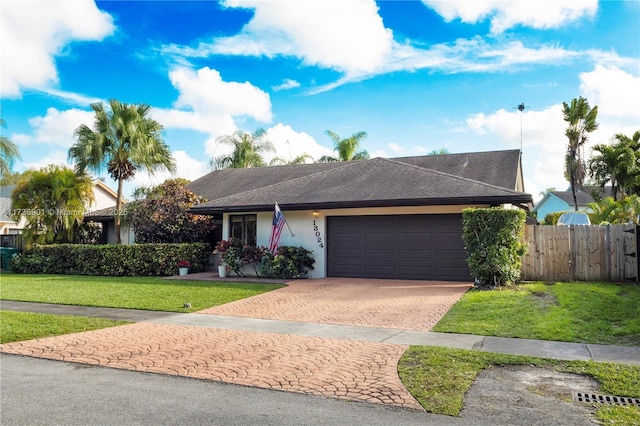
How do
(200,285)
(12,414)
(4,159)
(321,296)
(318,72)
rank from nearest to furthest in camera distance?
(12,414)
(321,296)
(200,285)
(318,72)
(4,159)

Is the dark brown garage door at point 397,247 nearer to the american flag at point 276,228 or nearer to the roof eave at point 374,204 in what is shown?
the roof eave at point 374,204

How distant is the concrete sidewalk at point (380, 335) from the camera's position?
6855 millimetres

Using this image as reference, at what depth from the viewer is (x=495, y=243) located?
1280 centimetres

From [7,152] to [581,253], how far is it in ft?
82.5

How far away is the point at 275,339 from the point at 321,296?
15.6 feet

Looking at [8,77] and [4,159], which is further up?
[8,77]

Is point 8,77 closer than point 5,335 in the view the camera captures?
No

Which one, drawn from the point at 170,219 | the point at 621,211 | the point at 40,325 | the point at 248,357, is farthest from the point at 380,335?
the point at 170,219

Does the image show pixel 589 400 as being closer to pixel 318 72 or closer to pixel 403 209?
pixel 403 209

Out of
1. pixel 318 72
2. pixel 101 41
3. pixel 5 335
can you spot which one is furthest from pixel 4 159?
pixel 5 335

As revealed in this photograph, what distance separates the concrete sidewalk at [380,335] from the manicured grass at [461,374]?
40cm

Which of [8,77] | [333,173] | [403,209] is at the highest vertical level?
[8,77]

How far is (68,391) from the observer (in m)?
5.40

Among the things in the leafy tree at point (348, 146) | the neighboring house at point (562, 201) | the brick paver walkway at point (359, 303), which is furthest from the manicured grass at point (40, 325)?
the neighboring house at point (562, 201)
